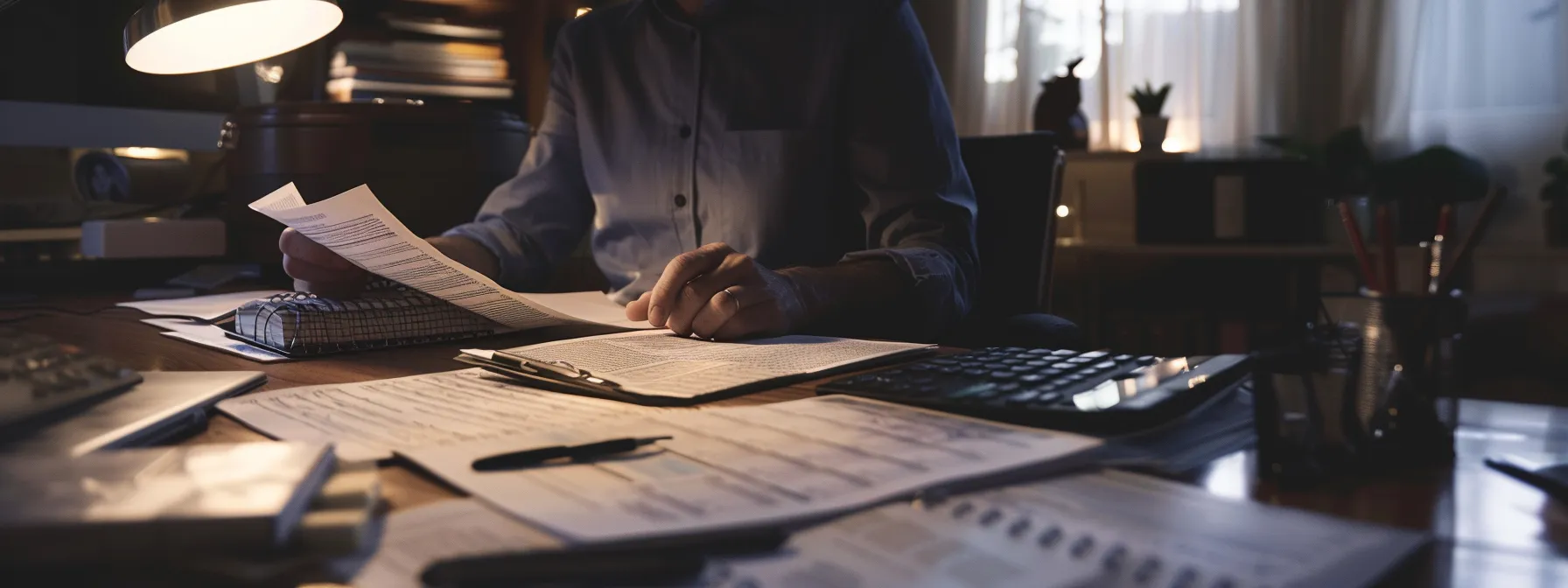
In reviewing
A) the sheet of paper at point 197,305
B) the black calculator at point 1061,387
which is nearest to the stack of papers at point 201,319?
the sheet of paper at point 197,305

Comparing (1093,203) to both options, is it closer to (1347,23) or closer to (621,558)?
(1347,23)

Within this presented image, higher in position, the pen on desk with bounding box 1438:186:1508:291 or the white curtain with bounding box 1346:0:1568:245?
the white curtain with bounding box 1346:0:1568:245

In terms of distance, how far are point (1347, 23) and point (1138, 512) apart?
2782 millimetres

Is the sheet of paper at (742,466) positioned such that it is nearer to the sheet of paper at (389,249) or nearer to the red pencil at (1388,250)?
the red pencil at (1388,250)

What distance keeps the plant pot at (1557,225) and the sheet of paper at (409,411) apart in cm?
261

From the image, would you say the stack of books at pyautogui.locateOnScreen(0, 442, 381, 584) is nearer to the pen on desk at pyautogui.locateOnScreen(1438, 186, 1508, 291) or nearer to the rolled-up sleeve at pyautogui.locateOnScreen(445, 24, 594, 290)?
the pen on desk at pyautogui.locateOnScreen(1438, 186, 1508, 291)

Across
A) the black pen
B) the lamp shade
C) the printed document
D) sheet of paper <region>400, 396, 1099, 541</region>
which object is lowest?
the printed document

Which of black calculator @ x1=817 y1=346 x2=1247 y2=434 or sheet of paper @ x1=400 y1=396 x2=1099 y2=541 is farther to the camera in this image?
black calculator @ x1=817 y1=346 x2=1247 y2=434

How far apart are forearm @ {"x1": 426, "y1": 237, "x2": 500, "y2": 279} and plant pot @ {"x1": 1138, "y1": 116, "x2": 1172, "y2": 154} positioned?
1994 mm

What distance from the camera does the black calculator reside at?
52cm

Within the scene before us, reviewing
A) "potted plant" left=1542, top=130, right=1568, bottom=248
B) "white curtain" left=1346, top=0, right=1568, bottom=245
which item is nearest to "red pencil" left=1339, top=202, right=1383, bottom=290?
"potted plant" left=1542, top=130, right=1568, bottom=248

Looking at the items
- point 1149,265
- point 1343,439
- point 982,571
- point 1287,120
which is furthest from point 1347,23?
point 982,571

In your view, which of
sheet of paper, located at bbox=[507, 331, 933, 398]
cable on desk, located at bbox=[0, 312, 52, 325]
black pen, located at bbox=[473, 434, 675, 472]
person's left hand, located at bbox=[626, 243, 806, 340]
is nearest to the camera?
black pen, located at bbox=[473, 434, 675, 472]

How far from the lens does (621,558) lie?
33cm
